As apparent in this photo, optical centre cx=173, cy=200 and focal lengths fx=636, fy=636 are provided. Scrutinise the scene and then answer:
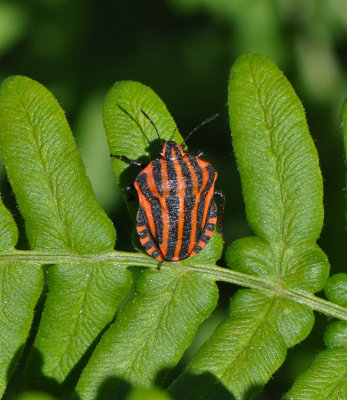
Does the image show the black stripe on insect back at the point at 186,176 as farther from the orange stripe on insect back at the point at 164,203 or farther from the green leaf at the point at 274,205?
the green leaf at the point at 274,205

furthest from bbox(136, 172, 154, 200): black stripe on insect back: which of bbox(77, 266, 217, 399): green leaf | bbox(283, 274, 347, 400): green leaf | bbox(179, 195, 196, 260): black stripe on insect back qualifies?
bbox(283, 274, 347, 400): green leaf

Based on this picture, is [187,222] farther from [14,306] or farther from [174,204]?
[14,306]

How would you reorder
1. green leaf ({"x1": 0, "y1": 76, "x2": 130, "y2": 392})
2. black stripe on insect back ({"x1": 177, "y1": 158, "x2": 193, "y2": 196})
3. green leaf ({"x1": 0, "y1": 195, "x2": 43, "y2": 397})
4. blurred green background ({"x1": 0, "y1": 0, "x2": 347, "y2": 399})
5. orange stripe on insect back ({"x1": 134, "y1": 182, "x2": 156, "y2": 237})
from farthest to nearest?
blurred green background ({"x1": 0, "y1": 0, "x2": 347, "y2": 399})
black stripe on insect back ({"x1": 177, "y1": 158, "x2": 193, "y2": 196})
orange stripe on insect back ({"x1": 134, "y1": 182, "x2": 156, "y2": 237})
green leaf ({"x1": 0, "y1": 76, "x2": 130, "y2": 392})
green leaf ({"x1": 0, "y1": 195, "x2": 43, "y2": 397})

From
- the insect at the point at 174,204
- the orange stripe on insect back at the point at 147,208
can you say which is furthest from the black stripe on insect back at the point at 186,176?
the orange stripe on insect back at the point at 147,208

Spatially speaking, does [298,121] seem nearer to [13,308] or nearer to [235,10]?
[13,308]

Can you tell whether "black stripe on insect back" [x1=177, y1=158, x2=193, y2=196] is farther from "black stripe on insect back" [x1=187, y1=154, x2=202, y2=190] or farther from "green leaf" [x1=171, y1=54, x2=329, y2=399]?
"green leaf" [x1=171, y1=54, x2=329, y2=399]

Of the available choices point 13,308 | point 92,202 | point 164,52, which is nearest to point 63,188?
point 92,202

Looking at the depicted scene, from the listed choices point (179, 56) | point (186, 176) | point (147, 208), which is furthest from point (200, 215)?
point (179, 56)

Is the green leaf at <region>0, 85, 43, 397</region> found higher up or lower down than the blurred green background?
lower down
